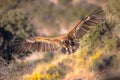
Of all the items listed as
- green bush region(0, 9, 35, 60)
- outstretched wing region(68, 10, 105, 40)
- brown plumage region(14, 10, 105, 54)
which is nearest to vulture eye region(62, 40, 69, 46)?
brown plumage region(14, 10, 105, 54)

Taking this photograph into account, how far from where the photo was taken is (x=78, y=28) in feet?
35.0

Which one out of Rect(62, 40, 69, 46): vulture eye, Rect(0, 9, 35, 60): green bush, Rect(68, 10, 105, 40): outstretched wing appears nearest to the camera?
Rect(68, 10, 105, 40): outstretched wing

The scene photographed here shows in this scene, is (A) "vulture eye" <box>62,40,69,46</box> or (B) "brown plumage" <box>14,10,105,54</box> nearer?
(B) "brown plumage" <box>14,10,105,54</box>

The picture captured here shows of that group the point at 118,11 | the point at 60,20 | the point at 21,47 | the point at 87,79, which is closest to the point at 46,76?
the point at 87,79

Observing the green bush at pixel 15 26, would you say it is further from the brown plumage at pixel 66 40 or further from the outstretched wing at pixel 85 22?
the outstretched wing at pixel 85 22

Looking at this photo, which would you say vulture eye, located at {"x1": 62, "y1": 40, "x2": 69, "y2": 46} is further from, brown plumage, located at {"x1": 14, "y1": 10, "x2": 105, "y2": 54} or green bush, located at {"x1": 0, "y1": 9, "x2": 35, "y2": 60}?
green bush, located at {"x1": 0, "y1": 9, "x2": 35, "y2": 60}

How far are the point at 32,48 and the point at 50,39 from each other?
0.74 meters

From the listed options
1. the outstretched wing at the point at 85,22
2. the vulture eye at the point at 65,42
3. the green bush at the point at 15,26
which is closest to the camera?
the outstretched wing at the point at 85,22

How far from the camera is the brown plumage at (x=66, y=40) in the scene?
35.1 feet

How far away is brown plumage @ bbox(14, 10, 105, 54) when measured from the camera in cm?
1069

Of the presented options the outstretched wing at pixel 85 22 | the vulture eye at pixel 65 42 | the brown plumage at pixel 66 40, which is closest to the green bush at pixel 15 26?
the brown plumage at pixel 66 40

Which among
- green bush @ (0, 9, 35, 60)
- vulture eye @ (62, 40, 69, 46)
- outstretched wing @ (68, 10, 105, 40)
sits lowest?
vulture eye @ (62, 40, 69, 46)

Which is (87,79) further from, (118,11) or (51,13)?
(51,13)

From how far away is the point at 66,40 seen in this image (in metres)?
11.0
